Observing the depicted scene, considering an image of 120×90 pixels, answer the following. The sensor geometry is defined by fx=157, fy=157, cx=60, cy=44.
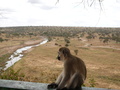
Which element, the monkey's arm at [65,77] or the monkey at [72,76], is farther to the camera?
the monkey's arm at [65,77]

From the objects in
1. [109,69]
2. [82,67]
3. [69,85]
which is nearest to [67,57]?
[82,67]

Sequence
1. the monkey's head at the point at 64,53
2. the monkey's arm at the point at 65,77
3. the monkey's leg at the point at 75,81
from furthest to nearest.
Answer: the monkey's head at the point at 64,53, the monkey's arm at the point at 65,77, the monkey's leg at the point at 75,81

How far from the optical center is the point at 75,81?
3229mm

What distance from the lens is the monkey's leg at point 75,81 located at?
10.6 feet

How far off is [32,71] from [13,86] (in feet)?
76.2

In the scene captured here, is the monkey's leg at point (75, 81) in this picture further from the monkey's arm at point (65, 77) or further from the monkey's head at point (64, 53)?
the monkey's head at point (64, 53)

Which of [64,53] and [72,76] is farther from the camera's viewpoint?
[64,53]

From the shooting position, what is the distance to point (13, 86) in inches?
116

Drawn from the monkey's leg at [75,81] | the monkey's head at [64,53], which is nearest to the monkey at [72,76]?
the monkey's leg at [75,81]

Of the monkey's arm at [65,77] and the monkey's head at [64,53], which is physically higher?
the monkey's head at [64,53]

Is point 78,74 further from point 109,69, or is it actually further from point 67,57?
point 109,69

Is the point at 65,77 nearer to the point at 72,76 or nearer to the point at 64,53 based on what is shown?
the point at 72,76

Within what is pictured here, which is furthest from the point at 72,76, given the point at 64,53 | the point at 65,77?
the point at 64,53

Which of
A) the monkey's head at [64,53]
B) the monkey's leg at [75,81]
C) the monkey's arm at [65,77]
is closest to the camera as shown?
the monkey's leg at [75,81]
